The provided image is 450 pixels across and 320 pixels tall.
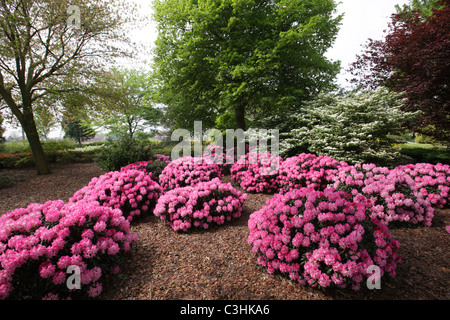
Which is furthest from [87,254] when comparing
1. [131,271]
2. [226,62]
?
[226,62]

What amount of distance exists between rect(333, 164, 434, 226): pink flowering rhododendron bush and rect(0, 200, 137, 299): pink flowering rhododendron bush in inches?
144

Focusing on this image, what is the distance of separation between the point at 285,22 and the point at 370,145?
5.93m

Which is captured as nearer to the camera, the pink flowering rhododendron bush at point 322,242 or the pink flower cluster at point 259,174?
the pink flowering rhododendron bush at point 322,242

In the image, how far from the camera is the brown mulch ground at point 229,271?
2084 mm

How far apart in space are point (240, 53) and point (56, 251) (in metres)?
9.03

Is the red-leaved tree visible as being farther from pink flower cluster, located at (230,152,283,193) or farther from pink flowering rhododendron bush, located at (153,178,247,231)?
pink flowering rhododendron bush, located at (153,178,247,231)

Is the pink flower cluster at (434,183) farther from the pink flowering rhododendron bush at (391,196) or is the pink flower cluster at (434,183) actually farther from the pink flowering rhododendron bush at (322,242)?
the pink flowering rhododendron bush at (322,242)

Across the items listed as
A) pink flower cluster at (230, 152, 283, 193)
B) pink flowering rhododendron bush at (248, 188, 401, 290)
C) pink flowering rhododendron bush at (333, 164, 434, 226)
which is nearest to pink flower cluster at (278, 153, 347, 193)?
pink flower cluster at (230, 152, 283, 193)

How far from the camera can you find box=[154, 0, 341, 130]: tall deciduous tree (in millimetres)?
8062

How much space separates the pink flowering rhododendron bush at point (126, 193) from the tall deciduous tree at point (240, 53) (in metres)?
4.97

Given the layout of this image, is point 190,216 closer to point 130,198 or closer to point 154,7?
point 130,198

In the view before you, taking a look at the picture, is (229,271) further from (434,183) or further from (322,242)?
(434,183)

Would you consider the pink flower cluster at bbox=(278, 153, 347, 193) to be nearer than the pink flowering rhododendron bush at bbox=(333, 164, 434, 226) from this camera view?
No

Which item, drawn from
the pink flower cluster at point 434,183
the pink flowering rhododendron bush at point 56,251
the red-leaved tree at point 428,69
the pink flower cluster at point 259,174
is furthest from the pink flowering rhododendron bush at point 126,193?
the red-leaved tree at point 428,69
